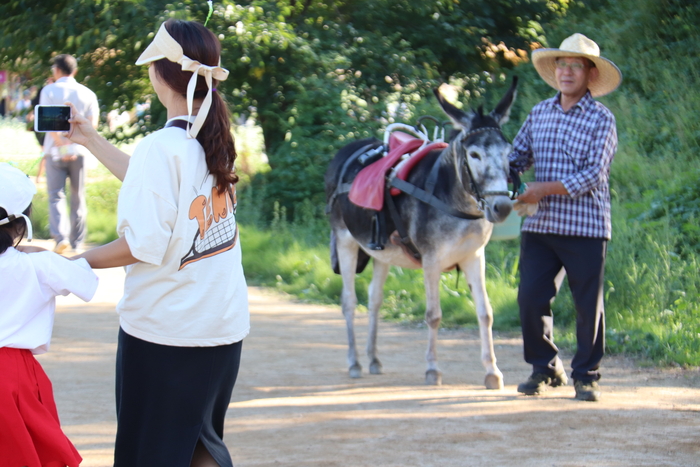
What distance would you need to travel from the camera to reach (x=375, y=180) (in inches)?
241

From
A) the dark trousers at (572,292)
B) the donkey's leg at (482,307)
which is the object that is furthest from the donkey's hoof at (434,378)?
Answer: the dark trousers at (572,292)

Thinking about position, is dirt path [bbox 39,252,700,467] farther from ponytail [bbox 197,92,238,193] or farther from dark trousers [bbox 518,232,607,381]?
ponytail [bbox 197,92,238,193]

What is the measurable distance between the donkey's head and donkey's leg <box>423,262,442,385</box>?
2.28ft

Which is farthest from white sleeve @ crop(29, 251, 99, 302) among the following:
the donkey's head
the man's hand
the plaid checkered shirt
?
the plaid checkered shirt

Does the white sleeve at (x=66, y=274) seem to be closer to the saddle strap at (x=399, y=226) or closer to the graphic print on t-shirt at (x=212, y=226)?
the graphic print on t-shirt at (x=212, y=226)

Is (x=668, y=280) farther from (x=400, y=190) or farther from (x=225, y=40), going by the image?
(x=225, y=40)

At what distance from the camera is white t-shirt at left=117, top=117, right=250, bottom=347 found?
2.48m

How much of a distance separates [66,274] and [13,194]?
0.37m

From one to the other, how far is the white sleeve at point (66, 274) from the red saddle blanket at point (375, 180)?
354cm

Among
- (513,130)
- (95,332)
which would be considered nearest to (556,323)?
(95,332)

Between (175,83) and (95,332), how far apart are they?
536cm

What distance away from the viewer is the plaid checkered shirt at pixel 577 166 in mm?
5023

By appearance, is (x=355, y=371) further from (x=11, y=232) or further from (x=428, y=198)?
(x=11, y=232)

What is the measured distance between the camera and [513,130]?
1259 centimetres
